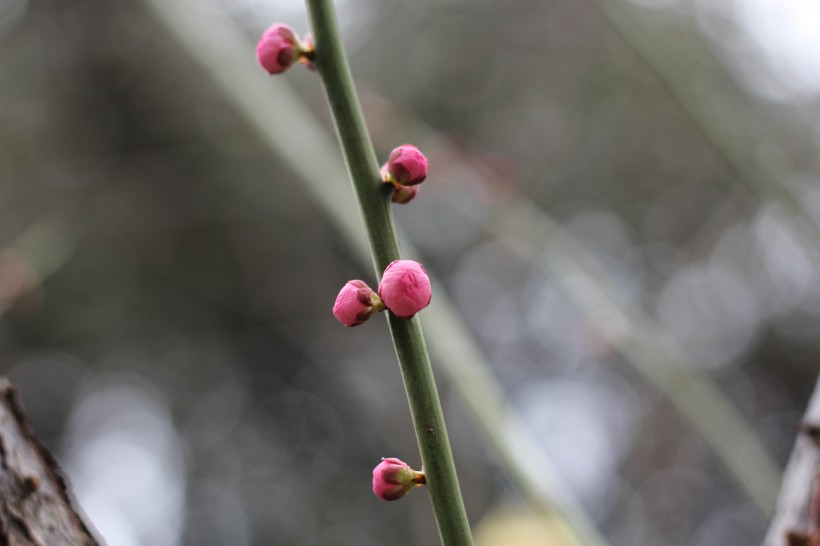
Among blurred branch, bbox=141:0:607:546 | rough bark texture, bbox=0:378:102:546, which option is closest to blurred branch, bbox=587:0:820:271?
blurred branch, bbox=141:0:607:546

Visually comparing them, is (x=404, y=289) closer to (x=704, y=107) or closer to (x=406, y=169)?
(x=406, y=169)

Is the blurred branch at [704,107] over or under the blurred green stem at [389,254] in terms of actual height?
over

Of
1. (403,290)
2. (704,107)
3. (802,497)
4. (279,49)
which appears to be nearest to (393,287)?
(403,290)

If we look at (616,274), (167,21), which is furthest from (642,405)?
(167,21)

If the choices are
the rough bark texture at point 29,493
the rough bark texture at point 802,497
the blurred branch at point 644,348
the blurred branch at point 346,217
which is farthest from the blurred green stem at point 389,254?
the blurred branch at point 644,348

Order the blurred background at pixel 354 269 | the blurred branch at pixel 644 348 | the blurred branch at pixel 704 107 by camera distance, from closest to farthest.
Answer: the blurred branch at pixel 644 348 → the blurred branch at pixel 704 107 → the blurred background at pixel 354 269

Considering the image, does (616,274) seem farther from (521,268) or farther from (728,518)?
(728,518)

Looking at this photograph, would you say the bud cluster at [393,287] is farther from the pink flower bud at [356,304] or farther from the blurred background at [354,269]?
the blurred background at [354,269]

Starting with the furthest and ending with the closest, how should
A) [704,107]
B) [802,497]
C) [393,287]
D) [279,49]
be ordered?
[704,107] < [802,497] < [279,49] < [393,287]
